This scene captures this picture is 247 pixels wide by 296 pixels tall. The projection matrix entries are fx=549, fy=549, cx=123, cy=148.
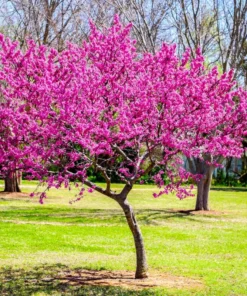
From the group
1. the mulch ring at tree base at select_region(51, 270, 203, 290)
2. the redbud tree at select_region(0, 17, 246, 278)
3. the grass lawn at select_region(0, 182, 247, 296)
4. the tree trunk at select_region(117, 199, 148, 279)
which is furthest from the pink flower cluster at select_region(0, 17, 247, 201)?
the grass lawn at select_region(0, 182, 247, 296)

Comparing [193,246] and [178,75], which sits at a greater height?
[178,75]

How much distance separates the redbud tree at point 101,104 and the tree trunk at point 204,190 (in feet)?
36.5

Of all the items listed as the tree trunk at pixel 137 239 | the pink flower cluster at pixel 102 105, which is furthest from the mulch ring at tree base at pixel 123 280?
the pink flower cluster at pixel 102 105

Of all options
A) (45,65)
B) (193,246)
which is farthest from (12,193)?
(45,65)

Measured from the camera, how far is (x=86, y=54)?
7.64 m

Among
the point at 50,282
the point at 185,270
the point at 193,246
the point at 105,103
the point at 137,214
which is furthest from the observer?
the point at 137,214

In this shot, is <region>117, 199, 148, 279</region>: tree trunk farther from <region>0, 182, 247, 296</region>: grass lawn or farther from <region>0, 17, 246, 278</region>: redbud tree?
<region>0, 17, 246, 278</region>: redbud tree

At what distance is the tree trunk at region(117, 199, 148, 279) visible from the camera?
860cm

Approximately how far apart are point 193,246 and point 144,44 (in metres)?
7.43

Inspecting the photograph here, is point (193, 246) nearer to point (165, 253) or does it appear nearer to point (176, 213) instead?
point (165, 253)

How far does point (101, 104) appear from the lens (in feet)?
23.8

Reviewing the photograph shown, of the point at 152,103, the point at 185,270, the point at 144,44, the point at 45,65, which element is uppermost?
the point at 144,44

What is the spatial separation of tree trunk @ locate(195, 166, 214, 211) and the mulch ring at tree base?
9955 mm

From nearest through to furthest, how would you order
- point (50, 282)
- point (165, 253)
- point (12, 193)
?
point (50, 282), point (165, 253), point (12, 193)
